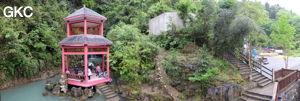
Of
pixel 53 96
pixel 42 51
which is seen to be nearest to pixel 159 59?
pixel 53 96

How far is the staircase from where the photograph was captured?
8.06 meters

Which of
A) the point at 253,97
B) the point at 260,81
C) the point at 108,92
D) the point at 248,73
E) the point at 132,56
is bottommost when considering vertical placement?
the point at 108,92

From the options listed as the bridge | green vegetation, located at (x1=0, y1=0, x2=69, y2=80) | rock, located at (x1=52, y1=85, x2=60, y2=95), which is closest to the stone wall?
the bridge

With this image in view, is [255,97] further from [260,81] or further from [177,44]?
[177,44]

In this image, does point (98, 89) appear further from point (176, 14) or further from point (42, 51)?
point (176, 14)

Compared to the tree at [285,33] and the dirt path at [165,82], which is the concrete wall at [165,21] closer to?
the dirt path at [165,82]

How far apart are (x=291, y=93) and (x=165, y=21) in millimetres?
8947

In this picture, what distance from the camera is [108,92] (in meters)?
9.51

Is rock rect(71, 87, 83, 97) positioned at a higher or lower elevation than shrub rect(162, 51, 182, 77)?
A: lower

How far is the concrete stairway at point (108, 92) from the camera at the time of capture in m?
9.16

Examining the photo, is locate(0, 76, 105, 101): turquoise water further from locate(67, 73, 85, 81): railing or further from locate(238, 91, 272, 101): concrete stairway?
locate(238, 91, 272, 101): concrete stairway

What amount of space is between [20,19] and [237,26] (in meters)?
13.6

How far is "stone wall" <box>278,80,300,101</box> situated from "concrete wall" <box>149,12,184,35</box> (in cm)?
741

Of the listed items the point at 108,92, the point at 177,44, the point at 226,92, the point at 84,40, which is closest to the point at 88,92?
the point at 108,92
